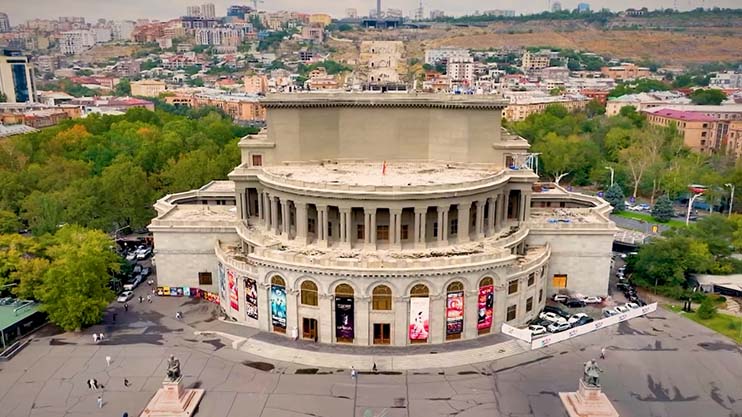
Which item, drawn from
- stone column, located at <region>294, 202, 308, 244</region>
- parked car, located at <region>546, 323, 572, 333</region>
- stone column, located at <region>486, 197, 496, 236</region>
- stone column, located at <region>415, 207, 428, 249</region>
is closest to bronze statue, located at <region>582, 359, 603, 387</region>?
parked car, located at <region>546, 323, 572, 333</region>

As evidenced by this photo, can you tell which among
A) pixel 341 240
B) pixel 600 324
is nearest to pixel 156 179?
pixel 341 240

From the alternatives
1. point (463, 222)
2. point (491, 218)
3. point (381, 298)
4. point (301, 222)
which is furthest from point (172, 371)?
point (491, 218)

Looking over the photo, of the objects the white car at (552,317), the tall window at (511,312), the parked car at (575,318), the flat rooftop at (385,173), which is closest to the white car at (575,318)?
the parked car at (575,318)

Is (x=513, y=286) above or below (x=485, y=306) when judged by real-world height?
above

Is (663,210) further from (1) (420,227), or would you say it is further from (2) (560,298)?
(1) (420,227)

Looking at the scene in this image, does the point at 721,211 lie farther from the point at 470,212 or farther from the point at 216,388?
the point at 216,388
